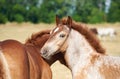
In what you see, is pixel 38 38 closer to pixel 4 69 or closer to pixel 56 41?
pixel 56 41

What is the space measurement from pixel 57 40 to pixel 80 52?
529 millimetres

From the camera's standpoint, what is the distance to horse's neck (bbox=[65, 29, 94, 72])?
7.05 meters

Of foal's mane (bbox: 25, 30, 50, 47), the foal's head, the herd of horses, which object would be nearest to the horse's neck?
the herd of horses

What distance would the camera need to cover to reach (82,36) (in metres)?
7.12

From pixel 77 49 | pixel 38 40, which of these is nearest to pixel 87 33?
pixel 77 49

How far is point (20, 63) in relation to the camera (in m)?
5.93

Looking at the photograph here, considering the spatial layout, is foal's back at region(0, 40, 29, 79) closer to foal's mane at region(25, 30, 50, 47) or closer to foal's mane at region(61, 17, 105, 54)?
foal's mane at region(61, 17, 105, 54)

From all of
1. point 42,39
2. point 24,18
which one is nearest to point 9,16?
point 24,18

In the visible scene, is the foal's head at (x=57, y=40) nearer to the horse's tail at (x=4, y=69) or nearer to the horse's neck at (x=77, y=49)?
the horse's neck at (x=77, y=49)

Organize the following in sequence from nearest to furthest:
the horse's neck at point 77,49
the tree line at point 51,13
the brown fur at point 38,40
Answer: the horse's neck at point 77,49
the brown fur at point 38,40
the tree line at point 51,13

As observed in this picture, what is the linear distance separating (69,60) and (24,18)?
→ 5125 centimetres

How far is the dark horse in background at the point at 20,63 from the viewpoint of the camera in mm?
5650

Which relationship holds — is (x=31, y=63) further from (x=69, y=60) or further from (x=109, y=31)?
(x=109, y=31)

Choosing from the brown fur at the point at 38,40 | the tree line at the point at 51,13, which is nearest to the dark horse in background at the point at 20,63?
the brown fur at the point at 38,40
